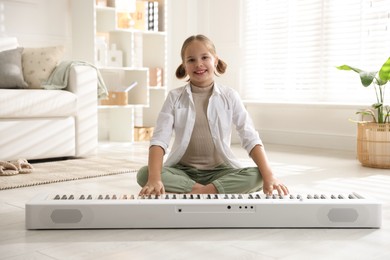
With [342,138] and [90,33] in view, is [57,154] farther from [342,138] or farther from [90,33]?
[342,138]

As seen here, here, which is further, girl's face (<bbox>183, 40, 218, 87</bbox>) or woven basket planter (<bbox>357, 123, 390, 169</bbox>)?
woven basket planter (<bbox>357, 123, 390, 169</bbox>)

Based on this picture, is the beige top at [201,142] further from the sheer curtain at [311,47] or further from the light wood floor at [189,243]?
the sheer curtain at [311,47]

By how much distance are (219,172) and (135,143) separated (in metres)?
2.58

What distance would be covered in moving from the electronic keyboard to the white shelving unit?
286 cm

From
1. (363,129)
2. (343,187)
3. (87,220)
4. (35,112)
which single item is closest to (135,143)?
(35,112)

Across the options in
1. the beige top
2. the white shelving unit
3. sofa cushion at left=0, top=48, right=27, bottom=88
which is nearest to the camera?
the beige top

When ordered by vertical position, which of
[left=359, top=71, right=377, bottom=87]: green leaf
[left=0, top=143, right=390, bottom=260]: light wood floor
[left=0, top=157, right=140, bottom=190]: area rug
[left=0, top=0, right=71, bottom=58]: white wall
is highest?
[left=0, top=0, right=71, bottom=58]: white wall

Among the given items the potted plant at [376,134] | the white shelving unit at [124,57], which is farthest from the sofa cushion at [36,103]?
the potted plant at [376,134]

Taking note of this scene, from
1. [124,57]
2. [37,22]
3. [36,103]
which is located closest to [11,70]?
[36,103]

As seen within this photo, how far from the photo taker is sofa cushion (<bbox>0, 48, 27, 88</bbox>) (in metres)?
3.46

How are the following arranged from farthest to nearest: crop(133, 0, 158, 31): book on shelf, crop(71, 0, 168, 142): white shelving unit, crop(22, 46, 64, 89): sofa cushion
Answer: crop(133, 0, 158, 31): book on shelf < crop(71, 0, 168, 142): white shelving unit < crop(22, 46, 64, 89): sofa cushion

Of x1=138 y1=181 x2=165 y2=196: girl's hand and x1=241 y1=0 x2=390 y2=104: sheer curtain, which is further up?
x1=241 y1=0 x2=390 y2=104: sheer curtain

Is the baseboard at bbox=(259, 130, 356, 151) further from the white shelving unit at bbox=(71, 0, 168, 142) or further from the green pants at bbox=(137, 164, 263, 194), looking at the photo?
the green pants at bbox=(137, 164, 263, 194)

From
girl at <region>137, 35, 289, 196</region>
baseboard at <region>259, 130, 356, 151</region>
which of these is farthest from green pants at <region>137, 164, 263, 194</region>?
baseboard at <region>259, 130, 356, 151</region>
